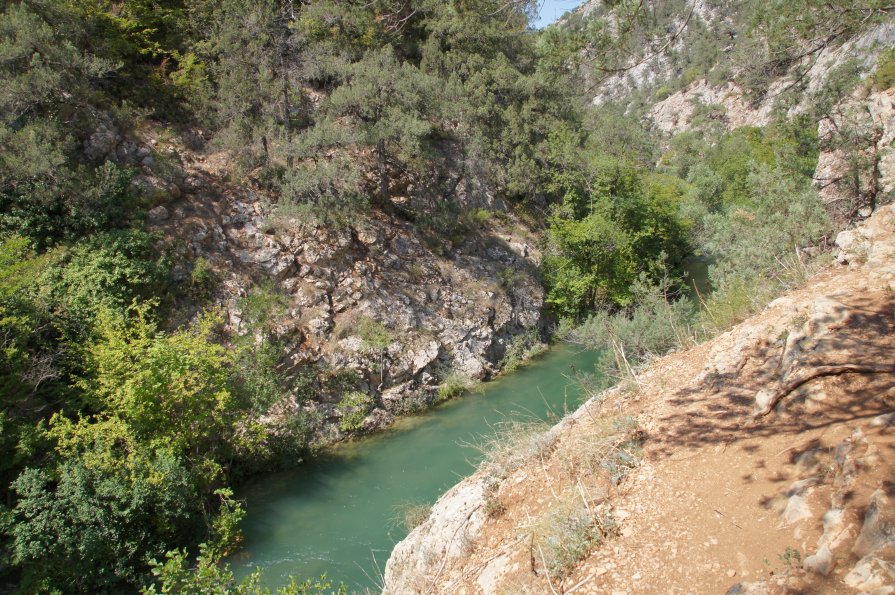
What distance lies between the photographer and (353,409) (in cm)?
1441

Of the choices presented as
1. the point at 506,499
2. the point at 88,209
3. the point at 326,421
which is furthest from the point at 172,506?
the point at 88,209

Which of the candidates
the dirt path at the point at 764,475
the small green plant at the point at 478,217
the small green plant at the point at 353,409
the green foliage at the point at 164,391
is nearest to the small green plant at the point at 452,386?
the small green plant at the point at 353,409

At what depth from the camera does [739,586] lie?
3.40m

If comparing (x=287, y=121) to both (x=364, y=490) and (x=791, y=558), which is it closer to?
(x=364, y=490)

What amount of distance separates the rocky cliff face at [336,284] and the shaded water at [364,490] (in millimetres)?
1166

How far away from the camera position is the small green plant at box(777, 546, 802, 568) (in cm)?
337

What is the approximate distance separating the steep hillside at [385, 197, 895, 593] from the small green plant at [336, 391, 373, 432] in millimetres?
7358

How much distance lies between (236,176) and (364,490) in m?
11.5

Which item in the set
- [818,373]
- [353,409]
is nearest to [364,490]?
[353,409]

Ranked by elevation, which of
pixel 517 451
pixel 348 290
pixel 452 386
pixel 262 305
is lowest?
pixel 452 386

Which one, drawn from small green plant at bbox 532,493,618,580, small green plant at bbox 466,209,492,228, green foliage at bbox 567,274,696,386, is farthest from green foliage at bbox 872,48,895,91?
small green plant at bbox 532,493,618,580

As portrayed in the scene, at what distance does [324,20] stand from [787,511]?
2220cm

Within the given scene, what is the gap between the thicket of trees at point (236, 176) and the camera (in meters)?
8.36

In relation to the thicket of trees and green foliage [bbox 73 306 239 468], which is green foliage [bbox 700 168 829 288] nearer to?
the thicket of trees
